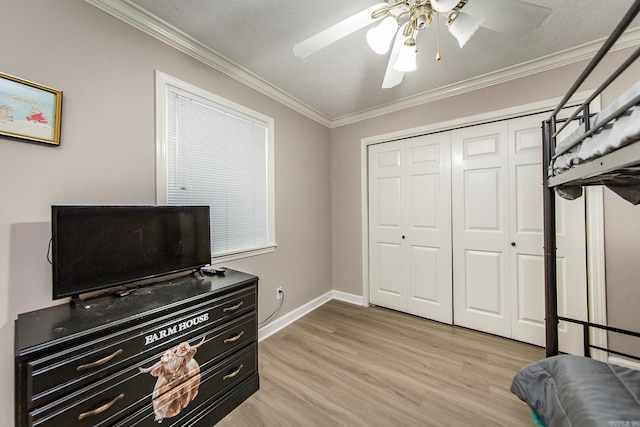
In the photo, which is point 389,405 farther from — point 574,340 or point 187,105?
point 187,105

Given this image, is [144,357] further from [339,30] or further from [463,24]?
[463,24]

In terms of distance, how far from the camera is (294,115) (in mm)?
2822

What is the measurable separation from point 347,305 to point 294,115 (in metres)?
2.47

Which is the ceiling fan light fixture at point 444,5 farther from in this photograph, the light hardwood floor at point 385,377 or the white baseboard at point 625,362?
the white baseboard at point 625,362

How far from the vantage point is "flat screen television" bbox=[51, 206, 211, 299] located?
1217mm

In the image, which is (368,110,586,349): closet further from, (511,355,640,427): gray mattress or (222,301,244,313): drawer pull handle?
(222,301,244,313): drawer pull handle

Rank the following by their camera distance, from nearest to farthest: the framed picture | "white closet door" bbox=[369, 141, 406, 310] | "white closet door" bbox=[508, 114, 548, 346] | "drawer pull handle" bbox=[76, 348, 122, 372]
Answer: "drawer pull handle" bbox=[76, 348, 122, 372] → the framed picture → "white closet door" bbox=[508, 114, 548, 346] → "white closet door" bbox=[369, 141, 406, 310]

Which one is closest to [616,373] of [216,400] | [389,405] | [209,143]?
[389,405]

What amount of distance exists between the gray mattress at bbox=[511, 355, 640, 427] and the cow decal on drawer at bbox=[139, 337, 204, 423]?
175cm

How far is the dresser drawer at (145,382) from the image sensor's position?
3.21 ft

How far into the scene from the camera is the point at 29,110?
1191mm

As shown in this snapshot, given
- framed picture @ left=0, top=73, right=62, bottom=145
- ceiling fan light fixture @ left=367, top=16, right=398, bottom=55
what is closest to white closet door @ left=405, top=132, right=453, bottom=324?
ceiling fan light fixture @ left=367, top=16, right=398, bottom=55

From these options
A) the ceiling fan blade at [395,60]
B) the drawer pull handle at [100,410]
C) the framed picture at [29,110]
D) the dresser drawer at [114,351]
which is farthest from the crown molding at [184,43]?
the drawer pull handle at [100,410]

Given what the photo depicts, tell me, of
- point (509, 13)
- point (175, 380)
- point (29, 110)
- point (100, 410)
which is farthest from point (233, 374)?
point (509, 13)
